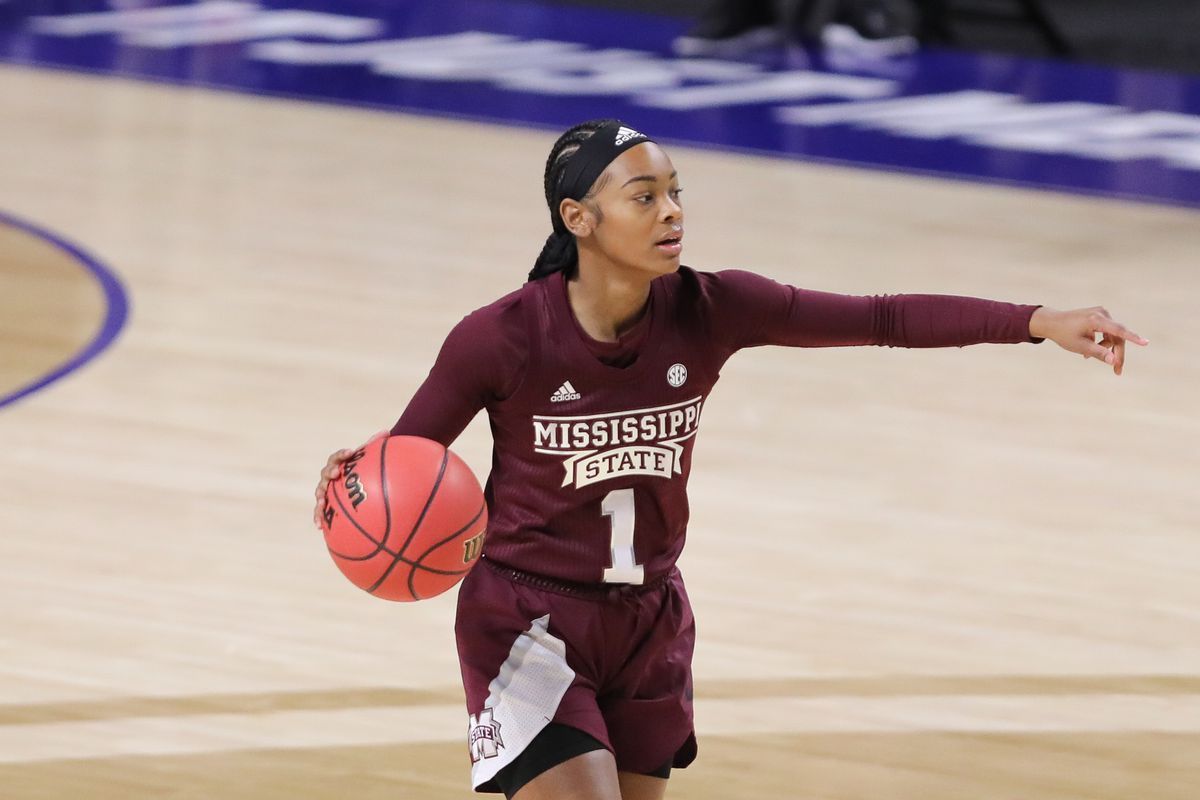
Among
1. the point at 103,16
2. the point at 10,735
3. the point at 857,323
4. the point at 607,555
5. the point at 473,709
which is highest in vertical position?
the point at 103,16

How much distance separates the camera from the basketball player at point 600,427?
3568mm

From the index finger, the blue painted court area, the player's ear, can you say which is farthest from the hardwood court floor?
the player's ear

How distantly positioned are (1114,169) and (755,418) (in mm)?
4579

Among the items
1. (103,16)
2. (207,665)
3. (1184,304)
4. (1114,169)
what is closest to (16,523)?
(207,665)

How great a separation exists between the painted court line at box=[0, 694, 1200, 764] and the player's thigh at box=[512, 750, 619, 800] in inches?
53.9

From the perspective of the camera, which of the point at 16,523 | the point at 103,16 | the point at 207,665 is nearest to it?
the point at 207,665

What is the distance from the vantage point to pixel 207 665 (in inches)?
207

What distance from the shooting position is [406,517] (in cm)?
355

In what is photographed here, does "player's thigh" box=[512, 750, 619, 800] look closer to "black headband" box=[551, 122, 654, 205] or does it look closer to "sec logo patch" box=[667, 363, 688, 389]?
"sec logo patch" box=[667, 363, 688, 389]

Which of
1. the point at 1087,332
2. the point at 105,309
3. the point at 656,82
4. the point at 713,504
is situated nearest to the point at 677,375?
the point at 1087,332

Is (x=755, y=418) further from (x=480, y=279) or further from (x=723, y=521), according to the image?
(x=480, y=279)

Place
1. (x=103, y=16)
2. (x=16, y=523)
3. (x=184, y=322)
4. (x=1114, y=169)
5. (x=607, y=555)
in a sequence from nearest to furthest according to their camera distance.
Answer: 1. (x=607, y=555)
2. (x=16, y=523)
3. (x=184, y=322)
4. (x=1114, y=169)
5. (x=103, y=16)

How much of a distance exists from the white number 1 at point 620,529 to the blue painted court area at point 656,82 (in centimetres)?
749

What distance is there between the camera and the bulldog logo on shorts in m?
3.61
